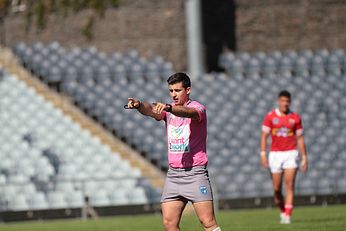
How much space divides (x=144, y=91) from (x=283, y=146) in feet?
42.4

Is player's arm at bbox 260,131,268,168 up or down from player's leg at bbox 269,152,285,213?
up

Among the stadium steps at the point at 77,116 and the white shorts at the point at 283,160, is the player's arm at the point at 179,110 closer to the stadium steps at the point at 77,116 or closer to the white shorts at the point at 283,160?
the white shorts at the point at 283,160

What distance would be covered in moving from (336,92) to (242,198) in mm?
6841

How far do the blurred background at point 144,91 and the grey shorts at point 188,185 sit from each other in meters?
12.8

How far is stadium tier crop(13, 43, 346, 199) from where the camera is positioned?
88.7 ft

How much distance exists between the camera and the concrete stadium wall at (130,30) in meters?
32.5

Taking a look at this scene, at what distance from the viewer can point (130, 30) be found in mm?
32594

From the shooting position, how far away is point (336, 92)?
30312 mm

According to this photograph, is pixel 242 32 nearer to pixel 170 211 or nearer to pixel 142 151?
pixel 142 151

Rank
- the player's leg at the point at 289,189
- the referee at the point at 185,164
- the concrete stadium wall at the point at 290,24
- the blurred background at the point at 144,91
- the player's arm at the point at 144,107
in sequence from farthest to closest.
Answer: the concrete stadium wall at the point at 290,24 → the blurred background at the point at 144,91 → the player's leg at the point at 289,189 → the referee at the point at 185,164 → the player's arm at the point at 144,107

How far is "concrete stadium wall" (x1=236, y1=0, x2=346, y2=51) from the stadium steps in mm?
6937

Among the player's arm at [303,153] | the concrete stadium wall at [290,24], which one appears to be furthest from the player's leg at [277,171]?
the concrete stadium wall at [290,24]

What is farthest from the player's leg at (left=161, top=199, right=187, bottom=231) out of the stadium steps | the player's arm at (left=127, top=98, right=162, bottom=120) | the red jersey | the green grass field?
the stadium steps

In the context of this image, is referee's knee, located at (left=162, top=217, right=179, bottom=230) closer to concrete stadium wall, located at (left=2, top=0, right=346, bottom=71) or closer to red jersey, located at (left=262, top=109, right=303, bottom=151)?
red jersey, located at (left=262, top=109, right=303, bottom=151)
